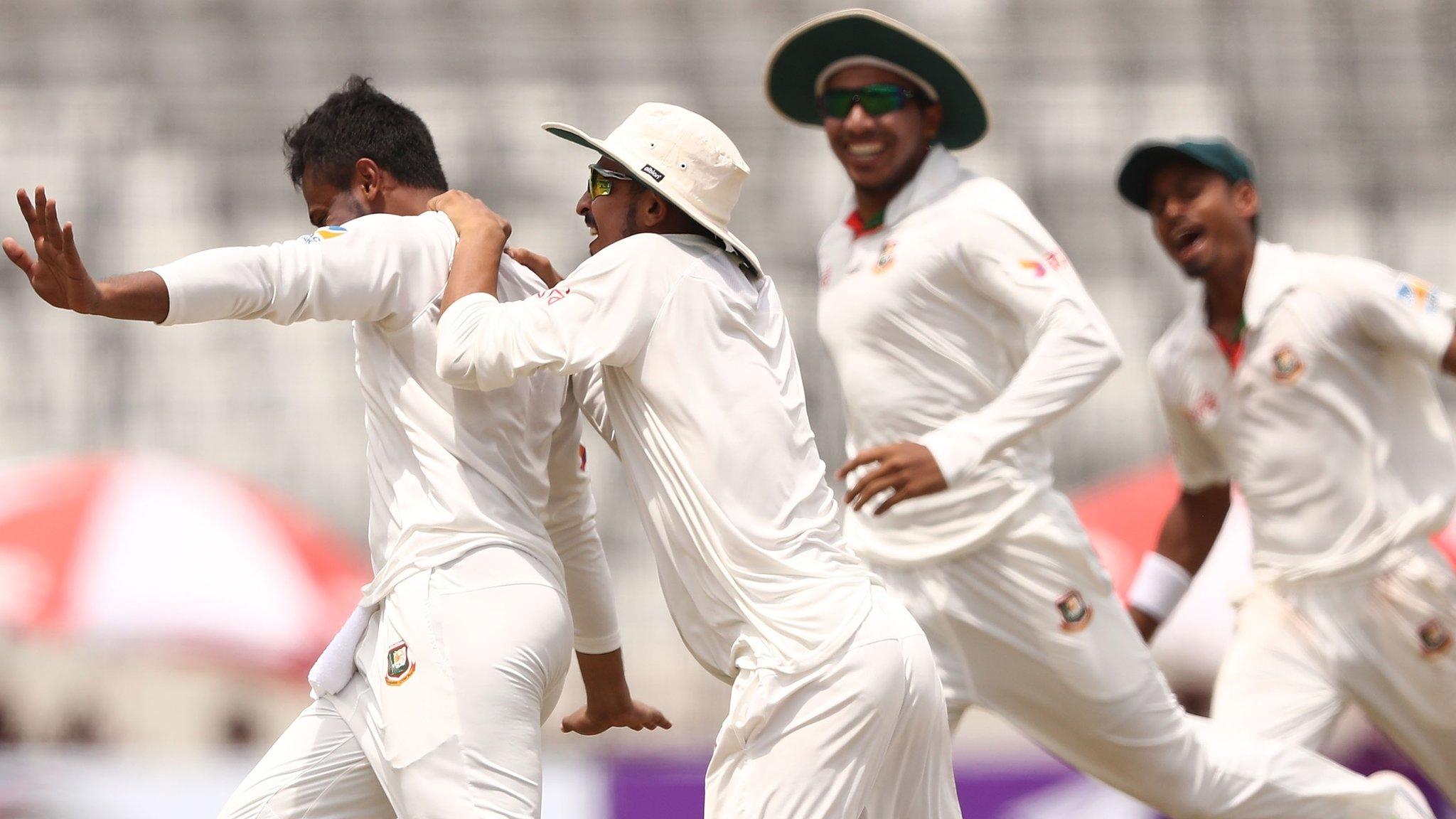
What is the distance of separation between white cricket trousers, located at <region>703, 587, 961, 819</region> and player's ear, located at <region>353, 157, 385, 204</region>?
112cm

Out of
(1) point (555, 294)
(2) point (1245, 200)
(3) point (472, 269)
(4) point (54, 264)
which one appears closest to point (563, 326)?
(1) point (555, 294)

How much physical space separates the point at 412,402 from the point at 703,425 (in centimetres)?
52

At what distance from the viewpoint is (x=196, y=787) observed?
5.84 meters

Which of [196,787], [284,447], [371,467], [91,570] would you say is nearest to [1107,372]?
[371,467]

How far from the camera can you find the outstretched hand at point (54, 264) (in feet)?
8.85

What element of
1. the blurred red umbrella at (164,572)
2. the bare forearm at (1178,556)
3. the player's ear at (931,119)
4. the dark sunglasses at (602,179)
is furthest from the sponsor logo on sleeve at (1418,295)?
the blurred red umbrella at (164,572)

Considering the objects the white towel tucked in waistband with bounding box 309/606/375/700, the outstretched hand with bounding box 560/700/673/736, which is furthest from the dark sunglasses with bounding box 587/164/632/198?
the outstretched hand with bounding box 560/700/673/736

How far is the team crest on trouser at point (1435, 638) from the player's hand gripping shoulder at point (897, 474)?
169 centimetres

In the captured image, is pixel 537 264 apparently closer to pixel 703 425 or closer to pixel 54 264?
pixel 703 425

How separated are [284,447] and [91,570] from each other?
1.63m

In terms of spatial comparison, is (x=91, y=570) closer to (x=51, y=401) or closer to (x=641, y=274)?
(x=51, y=401)

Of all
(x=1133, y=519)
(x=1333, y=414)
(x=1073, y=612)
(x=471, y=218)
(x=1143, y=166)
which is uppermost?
(x=471, y=218)

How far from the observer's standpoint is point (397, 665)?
9.61ft

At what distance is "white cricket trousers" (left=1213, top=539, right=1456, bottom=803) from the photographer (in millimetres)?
4508
